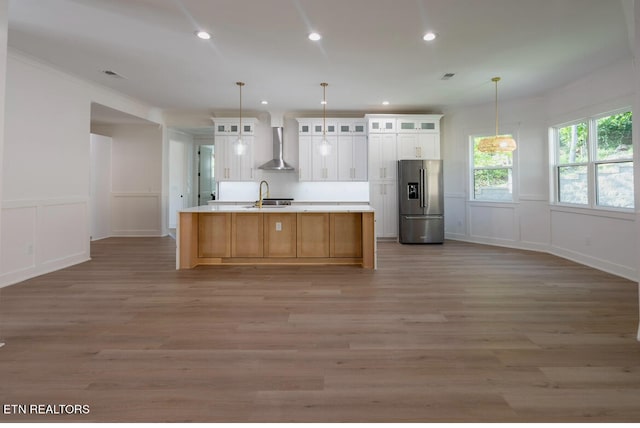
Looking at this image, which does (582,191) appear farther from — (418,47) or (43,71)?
(43,71)

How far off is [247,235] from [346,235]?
152 cm

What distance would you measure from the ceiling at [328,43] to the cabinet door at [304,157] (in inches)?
60.8

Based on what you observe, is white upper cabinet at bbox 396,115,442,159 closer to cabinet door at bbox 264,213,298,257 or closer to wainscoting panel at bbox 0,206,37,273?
cabinet door at bbox 264,213,298,257

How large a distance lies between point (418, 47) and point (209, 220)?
12.3 feet

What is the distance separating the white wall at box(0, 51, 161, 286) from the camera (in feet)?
13.4

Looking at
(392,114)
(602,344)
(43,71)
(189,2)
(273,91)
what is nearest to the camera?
(602,344)

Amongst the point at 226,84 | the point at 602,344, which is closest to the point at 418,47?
the point at 226,84

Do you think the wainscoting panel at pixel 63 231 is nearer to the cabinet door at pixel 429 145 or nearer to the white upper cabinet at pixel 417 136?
the white upper cabinet at pixel 417 136

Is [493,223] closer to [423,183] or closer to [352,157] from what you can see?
[423,183]

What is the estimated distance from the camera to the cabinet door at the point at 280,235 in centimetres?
510

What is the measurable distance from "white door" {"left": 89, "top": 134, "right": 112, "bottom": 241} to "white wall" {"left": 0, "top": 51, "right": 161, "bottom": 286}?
2559 mm

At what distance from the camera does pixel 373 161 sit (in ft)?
24.3

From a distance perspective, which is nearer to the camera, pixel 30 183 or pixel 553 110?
pixel 30 183

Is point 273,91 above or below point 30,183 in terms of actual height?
above
